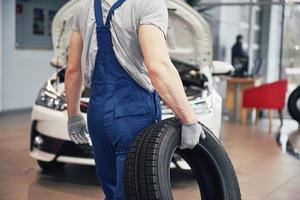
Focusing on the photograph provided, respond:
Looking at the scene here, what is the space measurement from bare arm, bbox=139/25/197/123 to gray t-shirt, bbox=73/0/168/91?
4cm

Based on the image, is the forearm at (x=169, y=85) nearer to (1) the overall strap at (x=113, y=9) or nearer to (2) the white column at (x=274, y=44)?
(1) the overall strap at (x=113, y=9)

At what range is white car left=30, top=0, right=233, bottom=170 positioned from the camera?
3.86 meters

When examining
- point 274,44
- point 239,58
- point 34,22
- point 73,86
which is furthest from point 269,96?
point 73,86

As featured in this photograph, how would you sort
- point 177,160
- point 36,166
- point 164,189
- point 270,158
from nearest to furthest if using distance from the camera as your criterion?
point 164,189 → point 177,160 → point 36,166 → point 270,158

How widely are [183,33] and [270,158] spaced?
161 centimetres

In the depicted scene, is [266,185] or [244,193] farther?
[266,185]

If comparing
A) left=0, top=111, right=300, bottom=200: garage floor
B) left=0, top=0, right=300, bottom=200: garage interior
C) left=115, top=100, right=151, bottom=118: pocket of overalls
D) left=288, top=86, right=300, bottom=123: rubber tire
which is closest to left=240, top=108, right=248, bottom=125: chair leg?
left=0, top=0, right=300, bottom=200: garage interior

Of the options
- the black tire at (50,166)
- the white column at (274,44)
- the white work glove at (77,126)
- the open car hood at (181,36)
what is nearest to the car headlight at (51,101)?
the black tire at (50,166)

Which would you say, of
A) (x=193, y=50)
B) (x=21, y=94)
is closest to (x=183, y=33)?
(x=193, y=50)

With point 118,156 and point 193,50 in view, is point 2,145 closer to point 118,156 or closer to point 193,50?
point 193,50

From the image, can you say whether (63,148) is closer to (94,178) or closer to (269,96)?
(94,178)

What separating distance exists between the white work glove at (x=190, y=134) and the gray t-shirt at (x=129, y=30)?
22 centimetres

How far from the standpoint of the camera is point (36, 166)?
4469 mm

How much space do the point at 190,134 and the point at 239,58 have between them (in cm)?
703
